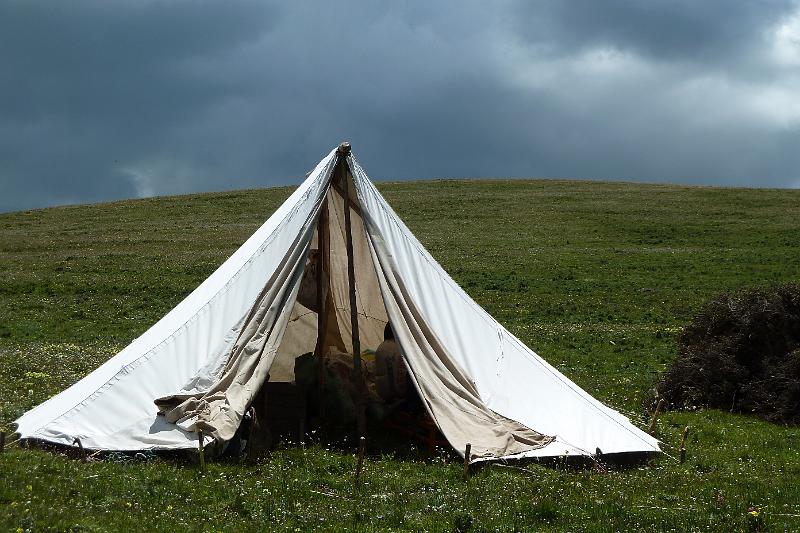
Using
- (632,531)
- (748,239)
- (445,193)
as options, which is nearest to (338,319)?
(632,531)

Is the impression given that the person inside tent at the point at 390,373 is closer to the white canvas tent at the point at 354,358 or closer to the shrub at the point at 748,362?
the white canvas tent at the point at 354,358

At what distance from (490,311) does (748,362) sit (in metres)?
12.0

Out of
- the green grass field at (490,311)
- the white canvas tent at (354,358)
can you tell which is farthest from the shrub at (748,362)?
the white canvas tent at (354,358)

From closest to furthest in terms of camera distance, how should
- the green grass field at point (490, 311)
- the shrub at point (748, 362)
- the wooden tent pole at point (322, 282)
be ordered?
the green grass field at point (490, 311)
the wooden tent pole at point (322, 282)
the shrub at point (748, 362)

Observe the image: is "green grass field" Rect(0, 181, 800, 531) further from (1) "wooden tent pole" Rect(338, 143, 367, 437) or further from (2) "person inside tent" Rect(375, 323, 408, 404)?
(2) "person inside tent" Rect(375, 323, 408, 404)

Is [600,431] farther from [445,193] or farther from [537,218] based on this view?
[445,193]

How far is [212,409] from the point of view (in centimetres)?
998

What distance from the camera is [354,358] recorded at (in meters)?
11.5

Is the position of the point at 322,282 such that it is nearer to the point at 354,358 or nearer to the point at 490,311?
the point at 354,358

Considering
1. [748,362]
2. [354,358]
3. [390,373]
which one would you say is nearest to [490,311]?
[748,362]

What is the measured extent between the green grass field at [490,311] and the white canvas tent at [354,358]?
50cm

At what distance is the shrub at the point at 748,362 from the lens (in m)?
14.5

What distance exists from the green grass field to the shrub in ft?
2.31

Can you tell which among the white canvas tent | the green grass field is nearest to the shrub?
the green grass field
